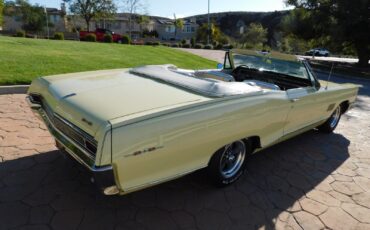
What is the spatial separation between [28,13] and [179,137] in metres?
55.3

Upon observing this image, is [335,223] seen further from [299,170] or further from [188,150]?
[188,150]

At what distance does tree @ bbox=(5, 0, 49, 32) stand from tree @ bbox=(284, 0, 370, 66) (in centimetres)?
4034

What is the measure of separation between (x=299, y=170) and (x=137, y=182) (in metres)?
2.41

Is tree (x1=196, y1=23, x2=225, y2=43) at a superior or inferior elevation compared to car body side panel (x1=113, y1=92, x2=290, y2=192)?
superior

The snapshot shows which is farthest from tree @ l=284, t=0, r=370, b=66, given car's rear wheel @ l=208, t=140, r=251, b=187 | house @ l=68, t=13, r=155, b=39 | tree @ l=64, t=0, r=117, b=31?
house @ l=68, t=13, r=155, b=39

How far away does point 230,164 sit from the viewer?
319 cm

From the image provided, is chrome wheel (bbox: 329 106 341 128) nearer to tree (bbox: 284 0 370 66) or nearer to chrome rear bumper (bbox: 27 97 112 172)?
chrome rear bumper (bbox: 27 97 112 172)

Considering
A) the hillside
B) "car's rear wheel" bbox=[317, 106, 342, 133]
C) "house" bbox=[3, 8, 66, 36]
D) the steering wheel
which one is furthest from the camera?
the hillside

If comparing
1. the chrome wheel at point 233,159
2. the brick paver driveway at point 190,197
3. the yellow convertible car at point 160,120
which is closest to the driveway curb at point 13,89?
the brick paver driveway at point 190,197

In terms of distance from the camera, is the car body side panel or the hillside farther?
the hillside

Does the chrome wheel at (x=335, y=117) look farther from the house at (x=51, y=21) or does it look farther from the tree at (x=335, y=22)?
the house at (x=51, y=21)

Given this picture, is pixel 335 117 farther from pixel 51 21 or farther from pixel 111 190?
pixel 51 21

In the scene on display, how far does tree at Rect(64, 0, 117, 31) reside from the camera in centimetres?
4566

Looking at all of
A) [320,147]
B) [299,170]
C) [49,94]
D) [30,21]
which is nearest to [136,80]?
[49,94]
